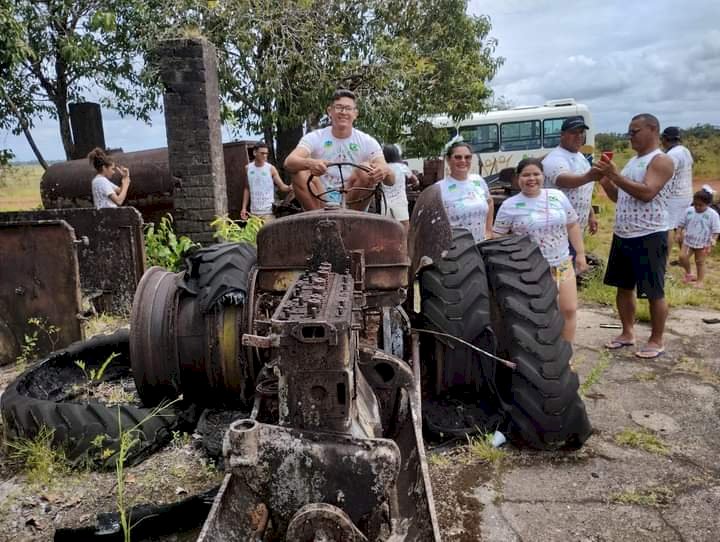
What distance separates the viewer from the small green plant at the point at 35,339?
4574mm

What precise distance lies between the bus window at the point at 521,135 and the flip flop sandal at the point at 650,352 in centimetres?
1374

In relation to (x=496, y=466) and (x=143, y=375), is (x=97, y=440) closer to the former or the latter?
(x=143, y=375)

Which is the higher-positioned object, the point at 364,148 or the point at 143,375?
the point at 364,148

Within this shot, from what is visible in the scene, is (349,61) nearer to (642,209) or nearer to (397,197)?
(397,197)

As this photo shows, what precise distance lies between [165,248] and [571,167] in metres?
3.98

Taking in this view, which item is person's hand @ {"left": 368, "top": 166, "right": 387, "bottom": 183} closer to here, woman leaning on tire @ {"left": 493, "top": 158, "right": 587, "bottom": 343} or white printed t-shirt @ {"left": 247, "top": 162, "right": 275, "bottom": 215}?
woman leaning on tire @ {"left": 493, "top": 158, "right": 587, "bottom": 343}

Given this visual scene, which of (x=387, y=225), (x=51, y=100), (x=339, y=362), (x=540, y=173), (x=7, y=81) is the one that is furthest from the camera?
(x=51, y=100)

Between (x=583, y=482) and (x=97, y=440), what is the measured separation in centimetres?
238

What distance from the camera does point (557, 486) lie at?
9.41 ft

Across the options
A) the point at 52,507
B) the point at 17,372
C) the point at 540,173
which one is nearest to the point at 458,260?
the point at 540,173

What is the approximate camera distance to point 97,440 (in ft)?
9.87

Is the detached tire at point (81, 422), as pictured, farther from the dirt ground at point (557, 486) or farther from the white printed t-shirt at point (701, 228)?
the white printed t-shirt at point (701, 228)

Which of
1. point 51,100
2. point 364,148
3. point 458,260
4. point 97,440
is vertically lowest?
point 97,440

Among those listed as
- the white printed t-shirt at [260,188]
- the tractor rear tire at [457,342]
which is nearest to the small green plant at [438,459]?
the tractor rear tire at [457,342]
